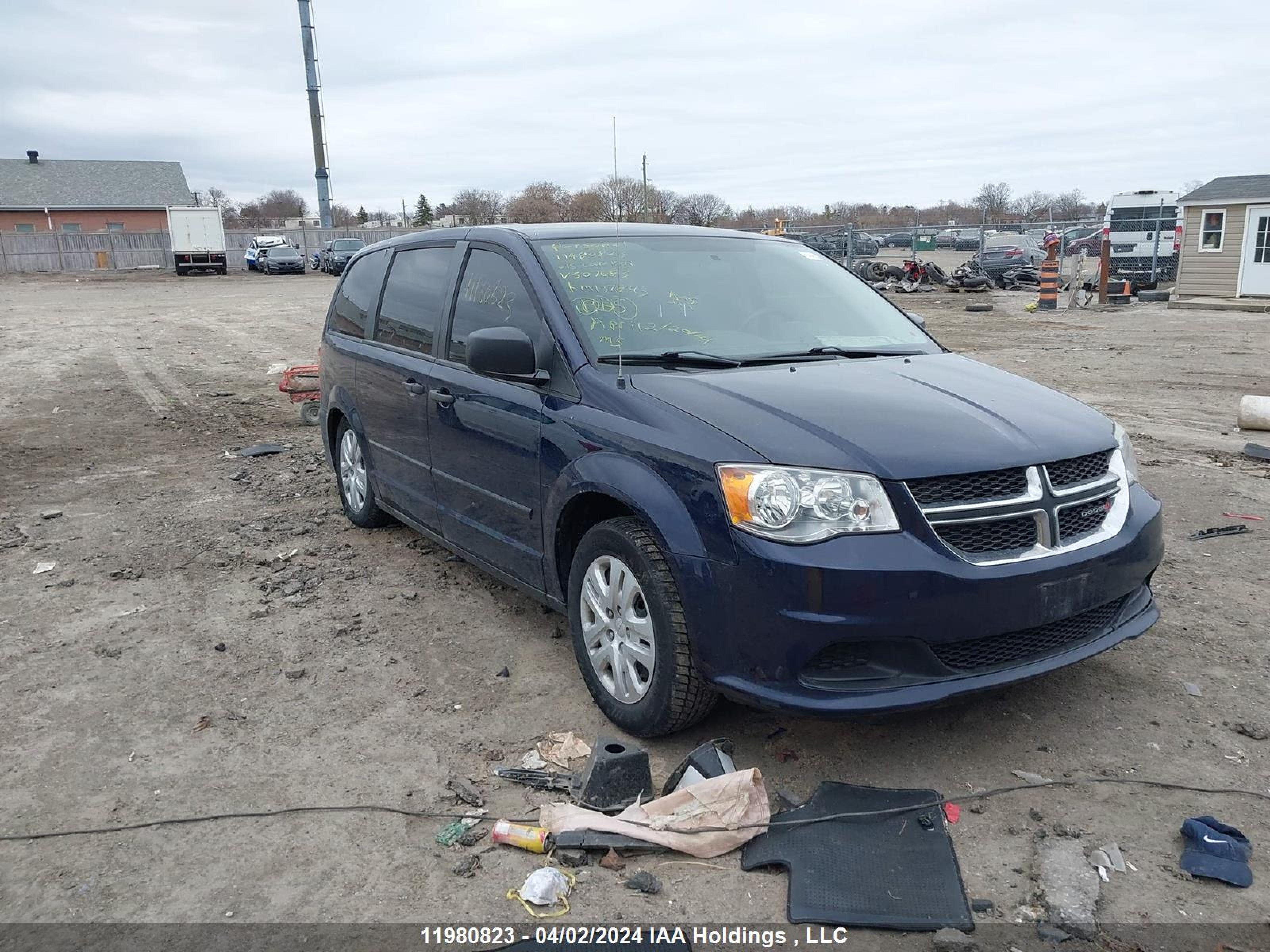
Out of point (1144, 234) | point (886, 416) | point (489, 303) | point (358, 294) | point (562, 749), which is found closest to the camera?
point (886, 416)

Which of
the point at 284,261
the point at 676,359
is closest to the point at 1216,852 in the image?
the point at 676,359

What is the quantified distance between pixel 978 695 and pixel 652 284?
7.21ft

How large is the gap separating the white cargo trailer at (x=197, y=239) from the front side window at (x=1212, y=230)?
39.9 metres

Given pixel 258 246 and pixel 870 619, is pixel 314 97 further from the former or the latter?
pixel 870 619

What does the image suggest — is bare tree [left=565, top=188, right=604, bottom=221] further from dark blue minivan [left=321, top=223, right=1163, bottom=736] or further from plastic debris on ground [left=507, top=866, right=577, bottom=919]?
plastic debris on ground [left=507, top=866, right=577, bottom=919]

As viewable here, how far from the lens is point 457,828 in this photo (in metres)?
3.24

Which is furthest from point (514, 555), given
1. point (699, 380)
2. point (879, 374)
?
point (879, 374)

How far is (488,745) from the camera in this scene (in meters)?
3.80

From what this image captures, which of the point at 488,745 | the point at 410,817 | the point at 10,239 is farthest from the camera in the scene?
the point at 10,239

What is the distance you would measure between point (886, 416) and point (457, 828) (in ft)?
6.42

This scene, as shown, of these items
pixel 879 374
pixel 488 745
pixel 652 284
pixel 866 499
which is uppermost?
pixel 652 284

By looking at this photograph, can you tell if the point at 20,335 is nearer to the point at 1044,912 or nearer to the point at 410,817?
the point at 410,817

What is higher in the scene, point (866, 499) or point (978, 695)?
point (866, 499)

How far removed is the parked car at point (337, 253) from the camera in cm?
4266
